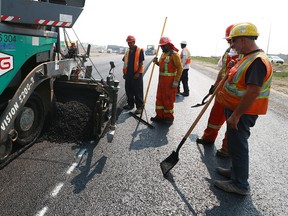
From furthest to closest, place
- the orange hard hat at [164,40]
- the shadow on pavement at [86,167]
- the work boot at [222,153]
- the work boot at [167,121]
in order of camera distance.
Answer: the work boot at [167,121]
the orange hard hat at [164,40]
the work boot at [222,153]
the shadow on pavement at [86,167]

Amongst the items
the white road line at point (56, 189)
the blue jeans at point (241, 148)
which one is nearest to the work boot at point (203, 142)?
the blue jeans at point (241, 148)

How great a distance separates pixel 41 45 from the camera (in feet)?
11.5

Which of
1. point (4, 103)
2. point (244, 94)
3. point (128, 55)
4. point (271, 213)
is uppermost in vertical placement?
point (128, 55)

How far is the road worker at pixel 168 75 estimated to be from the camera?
558 cm

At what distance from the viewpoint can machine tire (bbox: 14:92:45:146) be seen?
3.55m

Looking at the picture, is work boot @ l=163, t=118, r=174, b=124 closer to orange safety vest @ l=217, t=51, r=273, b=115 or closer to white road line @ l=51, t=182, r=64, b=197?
orange safety vest @ l=217, t=51, r=273, b=115

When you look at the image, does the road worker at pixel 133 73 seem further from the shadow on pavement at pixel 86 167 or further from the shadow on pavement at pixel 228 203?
the shadow on pavement at pixel 228 203

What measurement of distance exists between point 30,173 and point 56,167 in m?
0.32

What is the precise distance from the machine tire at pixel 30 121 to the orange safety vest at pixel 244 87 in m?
2.65

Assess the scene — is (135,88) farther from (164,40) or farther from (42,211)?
(42,211)

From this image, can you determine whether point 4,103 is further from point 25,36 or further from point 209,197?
point 209,197

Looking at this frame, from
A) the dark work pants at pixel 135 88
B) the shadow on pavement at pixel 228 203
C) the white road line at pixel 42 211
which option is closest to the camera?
the white road line at pixel 42 211

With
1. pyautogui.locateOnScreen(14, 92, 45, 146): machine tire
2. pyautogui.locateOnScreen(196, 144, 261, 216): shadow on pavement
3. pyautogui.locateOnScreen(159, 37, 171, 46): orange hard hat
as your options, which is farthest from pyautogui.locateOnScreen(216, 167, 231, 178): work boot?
pyautogui.locateOnScreen(159, 37, 171, 46): orange hard hat

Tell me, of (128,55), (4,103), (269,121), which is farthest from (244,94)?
(269,121)
